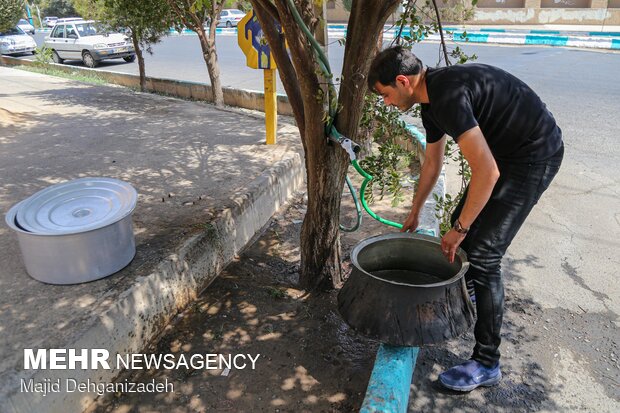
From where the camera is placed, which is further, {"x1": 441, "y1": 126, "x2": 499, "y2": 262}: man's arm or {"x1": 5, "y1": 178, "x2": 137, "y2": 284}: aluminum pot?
{"x1": 5, "y1": 178, "x2": 137, "y2": 284}: aluminum pot

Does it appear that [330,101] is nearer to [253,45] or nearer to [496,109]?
[496,109]

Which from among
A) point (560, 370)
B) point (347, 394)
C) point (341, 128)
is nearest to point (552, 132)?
point (341, 128)

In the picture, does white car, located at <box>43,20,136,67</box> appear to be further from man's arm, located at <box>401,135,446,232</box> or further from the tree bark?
man's arm, located at <box>401,135,446,232</box>

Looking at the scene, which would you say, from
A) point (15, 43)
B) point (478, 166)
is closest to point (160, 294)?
point (478, 166)

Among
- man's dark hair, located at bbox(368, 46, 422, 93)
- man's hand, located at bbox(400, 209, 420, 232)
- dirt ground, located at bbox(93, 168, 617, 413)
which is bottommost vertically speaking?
dirt ground, located at bbox(93, 168, 617, 413)

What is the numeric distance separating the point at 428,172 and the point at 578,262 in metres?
2.10

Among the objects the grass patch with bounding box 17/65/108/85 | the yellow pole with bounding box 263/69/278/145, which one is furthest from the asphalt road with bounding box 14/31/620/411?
the grass patch with bounding box 17/65/108/85

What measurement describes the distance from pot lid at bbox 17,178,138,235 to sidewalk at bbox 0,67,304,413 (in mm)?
392

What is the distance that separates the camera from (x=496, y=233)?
8.18 ft

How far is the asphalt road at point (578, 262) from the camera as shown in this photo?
9.46 ft

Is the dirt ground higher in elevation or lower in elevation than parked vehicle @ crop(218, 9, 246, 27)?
lower

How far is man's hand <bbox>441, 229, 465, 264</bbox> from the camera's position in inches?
95.3

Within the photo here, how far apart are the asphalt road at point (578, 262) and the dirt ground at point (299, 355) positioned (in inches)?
1.1

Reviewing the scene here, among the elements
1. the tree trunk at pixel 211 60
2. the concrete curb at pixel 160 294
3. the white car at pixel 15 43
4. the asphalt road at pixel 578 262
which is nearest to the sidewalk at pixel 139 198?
the concrete curb at pixel 160 294
